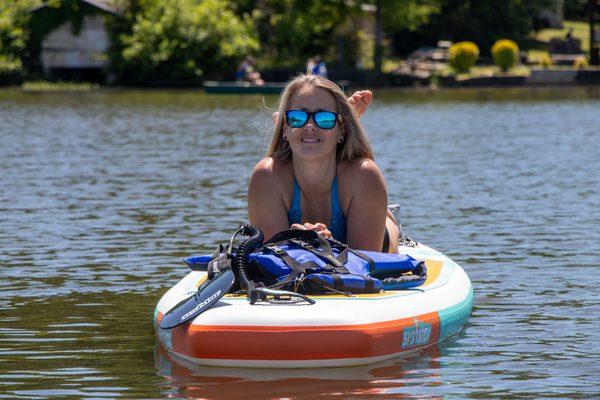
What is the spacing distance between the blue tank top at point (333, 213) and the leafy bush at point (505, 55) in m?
44.7

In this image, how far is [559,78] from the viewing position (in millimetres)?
52406

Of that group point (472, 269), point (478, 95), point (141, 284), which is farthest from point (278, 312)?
point (478, 95)

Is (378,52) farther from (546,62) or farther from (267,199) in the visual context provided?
(267,199)

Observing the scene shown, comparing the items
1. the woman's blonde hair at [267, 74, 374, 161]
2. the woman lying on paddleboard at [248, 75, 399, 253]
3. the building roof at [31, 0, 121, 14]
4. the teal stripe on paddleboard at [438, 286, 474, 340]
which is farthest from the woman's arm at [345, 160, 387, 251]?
the building roof at [31, 0, 121, 14]

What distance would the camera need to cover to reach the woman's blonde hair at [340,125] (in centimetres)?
869

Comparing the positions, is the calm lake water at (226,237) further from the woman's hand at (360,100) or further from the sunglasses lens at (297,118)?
the sunglasses lens at (297,118)

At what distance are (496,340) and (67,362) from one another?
2874 millimetres

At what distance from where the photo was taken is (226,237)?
13.9 metres

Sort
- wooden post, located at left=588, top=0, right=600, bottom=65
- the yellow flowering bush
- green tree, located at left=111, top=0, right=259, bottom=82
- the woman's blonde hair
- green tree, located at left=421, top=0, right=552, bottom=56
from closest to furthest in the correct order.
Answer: the woman's blonde hair < green tree, located at left=111, top=0, right=259, bottom=82 < the yellow flowering bush < wooden post, located at left=588, top=0, right=600, bottom=65 < green tree, located at left=421, top=0, right=552, bottom=56

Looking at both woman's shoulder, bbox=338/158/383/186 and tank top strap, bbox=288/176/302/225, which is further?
tank top strap, bbox=288/176/302/225

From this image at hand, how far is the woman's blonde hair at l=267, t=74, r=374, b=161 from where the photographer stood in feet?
28.5

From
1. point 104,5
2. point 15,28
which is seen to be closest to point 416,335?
point 104,5

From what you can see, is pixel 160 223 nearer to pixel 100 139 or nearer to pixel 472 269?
pixel 472 269

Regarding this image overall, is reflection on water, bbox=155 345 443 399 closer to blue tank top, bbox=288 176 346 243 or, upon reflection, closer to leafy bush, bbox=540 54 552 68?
blue tank top, bbox=288 176 346 243
